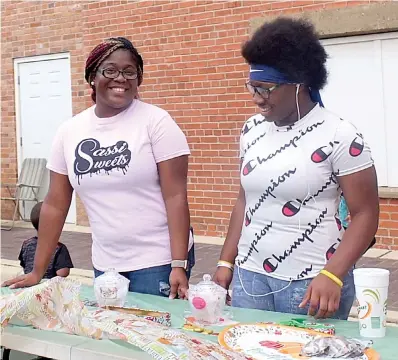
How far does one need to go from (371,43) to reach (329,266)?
5.52 m

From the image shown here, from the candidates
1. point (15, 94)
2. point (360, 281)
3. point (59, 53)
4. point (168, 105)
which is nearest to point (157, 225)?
point (360, 281)

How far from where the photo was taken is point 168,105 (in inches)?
364

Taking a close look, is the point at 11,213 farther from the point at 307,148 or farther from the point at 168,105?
the point at 307,148

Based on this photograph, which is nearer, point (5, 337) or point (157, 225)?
point (5, 337)

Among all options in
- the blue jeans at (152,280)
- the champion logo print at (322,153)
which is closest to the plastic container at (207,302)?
the blue jeans at (152,280)

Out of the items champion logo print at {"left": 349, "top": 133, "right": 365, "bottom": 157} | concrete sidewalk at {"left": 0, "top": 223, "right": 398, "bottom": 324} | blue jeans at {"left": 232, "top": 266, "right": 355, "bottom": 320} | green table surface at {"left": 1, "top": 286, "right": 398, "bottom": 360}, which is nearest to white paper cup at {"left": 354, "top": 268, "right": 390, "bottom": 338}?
green table surface at {"left": 1, "top": 286, "right": 398, "bottom": 360}

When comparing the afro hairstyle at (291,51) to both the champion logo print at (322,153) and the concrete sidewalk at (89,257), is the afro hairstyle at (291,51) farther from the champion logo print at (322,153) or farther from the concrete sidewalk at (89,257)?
the concrete sidewalk at (89,257)

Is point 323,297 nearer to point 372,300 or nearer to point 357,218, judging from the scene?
point 372,300

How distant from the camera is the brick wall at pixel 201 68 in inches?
334

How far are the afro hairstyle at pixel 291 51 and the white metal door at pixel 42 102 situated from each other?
8.10 meters

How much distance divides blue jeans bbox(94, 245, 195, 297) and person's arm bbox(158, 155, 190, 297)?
9cm

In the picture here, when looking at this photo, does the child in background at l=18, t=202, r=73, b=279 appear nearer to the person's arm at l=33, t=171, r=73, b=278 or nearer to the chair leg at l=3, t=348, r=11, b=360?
the person's arm at l=33, t=171, r=73, b=278

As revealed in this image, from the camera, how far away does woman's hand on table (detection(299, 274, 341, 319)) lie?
243 cm

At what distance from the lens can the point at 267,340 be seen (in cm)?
229
